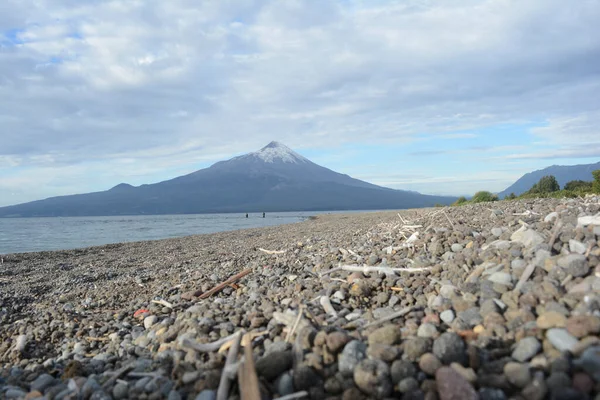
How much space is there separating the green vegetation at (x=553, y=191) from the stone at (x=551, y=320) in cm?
1451

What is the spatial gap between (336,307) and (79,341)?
2.73 m

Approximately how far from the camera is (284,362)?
2.56m

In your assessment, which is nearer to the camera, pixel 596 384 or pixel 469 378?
pixel 596 384

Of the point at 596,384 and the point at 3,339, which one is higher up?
the point at 596,384

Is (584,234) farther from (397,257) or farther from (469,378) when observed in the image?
(469,378)

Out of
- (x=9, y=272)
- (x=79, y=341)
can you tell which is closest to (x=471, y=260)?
(x=79, y=341)

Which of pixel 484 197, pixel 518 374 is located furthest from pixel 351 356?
pixel 484 197

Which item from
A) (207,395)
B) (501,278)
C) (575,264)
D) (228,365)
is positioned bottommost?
(207,395)

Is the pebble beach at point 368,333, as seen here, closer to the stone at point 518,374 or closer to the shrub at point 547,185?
the stone at point 518,374

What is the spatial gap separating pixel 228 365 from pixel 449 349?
133 centimetres

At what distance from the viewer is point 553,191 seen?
923 inches

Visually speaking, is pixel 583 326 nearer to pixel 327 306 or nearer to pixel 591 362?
pixel 591 362

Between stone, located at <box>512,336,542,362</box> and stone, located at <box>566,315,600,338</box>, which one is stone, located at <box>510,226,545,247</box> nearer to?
stone, located at <box>566,315,600,338</box>

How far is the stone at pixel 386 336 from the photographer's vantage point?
2.62 metres
